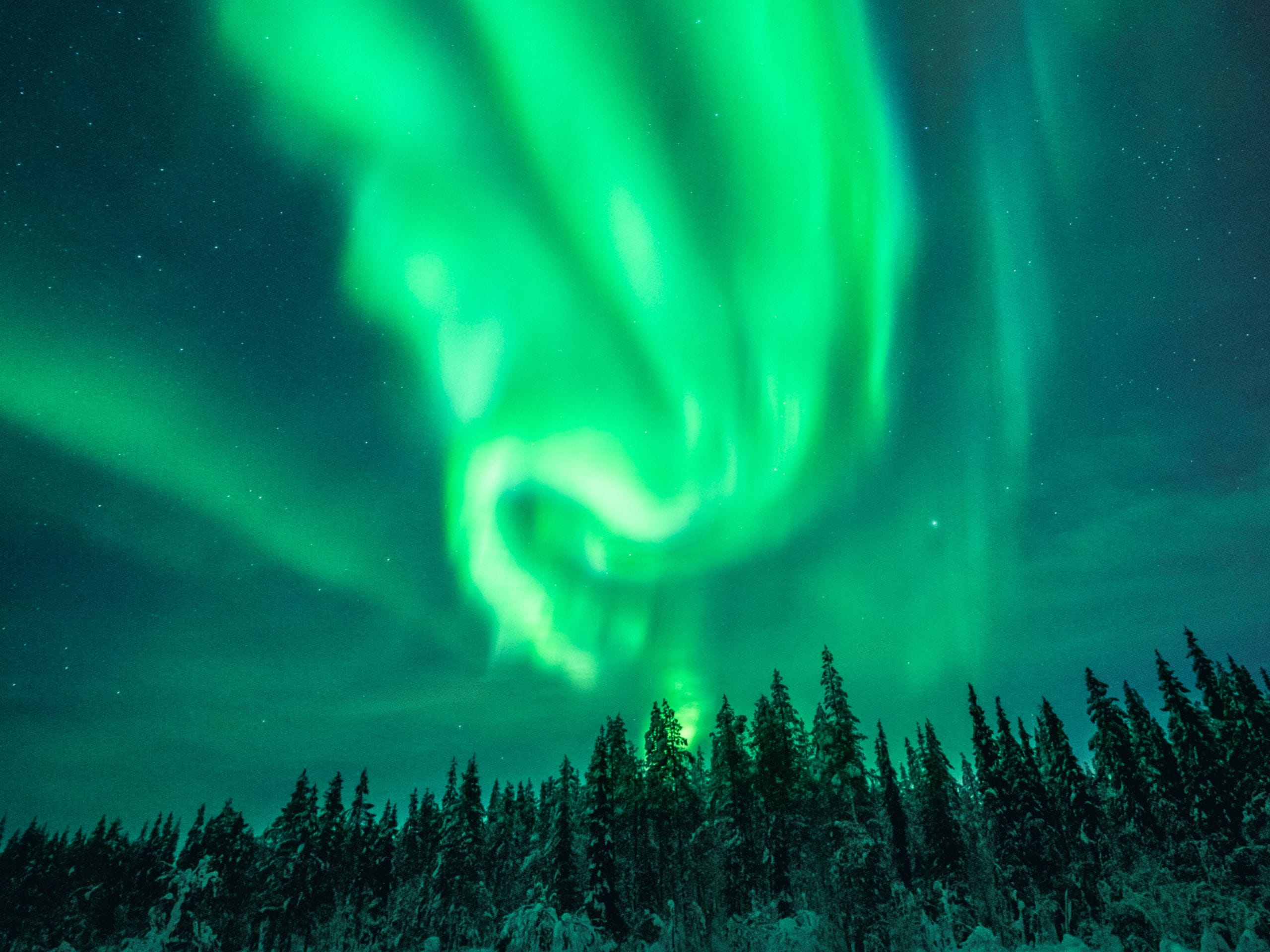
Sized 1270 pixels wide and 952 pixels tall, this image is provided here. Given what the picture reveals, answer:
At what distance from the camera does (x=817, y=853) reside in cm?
4347

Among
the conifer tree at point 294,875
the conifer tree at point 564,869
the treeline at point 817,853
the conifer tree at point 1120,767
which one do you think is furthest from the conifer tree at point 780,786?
the conifer tree at point 294,875

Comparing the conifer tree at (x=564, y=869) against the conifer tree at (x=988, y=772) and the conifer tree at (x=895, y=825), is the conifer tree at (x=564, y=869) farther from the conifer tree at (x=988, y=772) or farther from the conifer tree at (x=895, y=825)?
the conifer tree at (x=988, y=772)

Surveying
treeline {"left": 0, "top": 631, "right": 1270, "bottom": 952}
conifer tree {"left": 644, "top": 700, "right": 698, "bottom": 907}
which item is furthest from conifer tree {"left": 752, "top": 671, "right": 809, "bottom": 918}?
conifer tree {"left": 644, "top": 700, "right": 698, "bottom": 907}

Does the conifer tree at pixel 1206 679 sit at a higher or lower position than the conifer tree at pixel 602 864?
higher

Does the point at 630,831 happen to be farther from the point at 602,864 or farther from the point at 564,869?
the point at 602,864

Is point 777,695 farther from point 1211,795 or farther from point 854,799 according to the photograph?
point 1211,795

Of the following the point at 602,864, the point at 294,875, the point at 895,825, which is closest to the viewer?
the point at 602,864

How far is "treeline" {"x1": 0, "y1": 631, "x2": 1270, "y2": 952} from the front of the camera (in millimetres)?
24812

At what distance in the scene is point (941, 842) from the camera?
140 feet

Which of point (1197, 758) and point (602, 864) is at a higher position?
point (1197, 758)

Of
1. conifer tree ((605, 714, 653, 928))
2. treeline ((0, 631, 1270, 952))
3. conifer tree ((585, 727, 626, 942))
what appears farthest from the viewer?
conifer tree ((605, 714, 653, 928))

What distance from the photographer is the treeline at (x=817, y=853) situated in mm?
24812

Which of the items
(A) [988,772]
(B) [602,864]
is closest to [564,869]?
(B) [602,864]

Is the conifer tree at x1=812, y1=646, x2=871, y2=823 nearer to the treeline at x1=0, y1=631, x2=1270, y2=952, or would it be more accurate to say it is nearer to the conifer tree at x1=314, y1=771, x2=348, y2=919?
the treeline at x1=0, y1=631, x2=1270, y2=952
